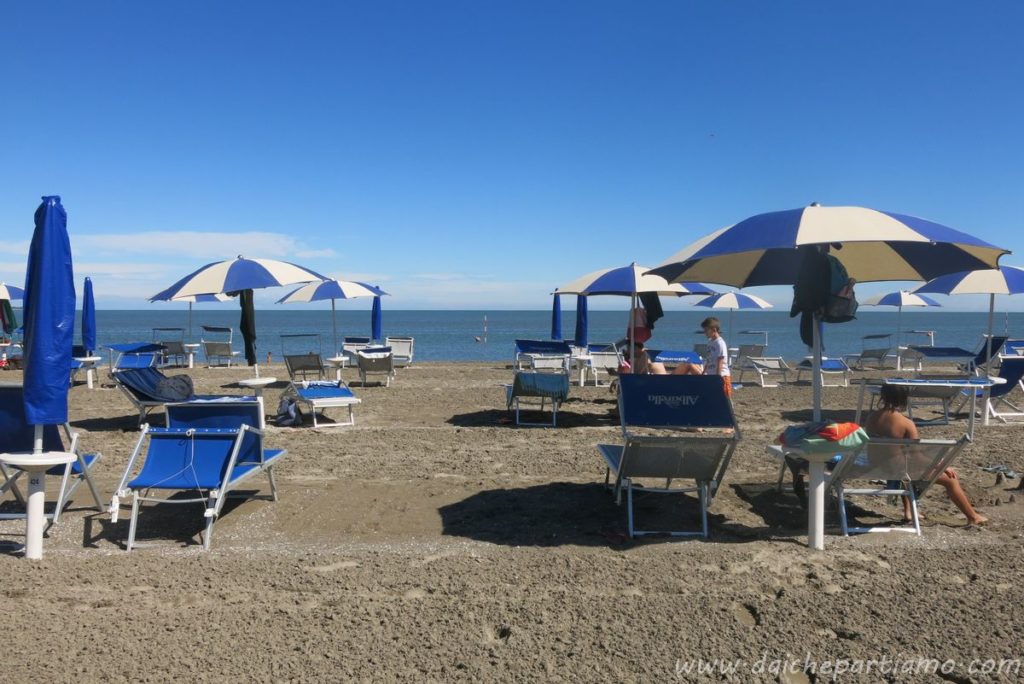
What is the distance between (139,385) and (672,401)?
18.6ft

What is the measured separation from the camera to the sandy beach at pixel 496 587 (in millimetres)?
2871

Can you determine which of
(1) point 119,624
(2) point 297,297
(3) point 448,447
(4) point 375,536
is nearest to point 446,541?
(4) point 375,536

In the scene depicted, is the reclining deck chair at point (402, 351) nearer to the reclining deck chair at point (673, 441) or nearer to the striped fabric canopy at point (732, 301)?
the striped fabric canopy at point (732, 301)

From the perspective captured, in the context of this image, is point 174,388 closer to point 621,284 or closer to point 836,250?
point 621,284

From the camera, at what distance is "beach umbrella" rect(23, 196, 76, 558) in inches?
156

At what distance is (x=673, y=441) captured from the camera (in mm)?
4457

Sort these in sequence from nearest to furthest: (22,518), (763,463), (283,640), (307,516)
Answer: (283,640)
(22,518)
(307,516)
(763,463)

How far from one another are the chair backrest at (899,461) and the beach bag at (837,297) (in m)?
0.87

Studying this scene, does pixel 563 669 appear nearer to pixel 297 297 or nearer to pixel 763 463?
pixel 763 463

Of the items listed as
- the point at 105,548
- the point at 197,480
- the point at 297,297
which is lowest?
the point at 105,548

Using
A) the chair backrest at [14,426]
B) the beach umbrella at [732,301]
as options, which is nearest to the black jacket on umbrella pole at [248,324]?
the beach umbrella at [732,301]

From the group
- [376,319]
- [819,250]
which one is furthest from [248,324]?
[819,250]

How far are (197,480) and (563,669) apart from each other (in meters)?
2.75

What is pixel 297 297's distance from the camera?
15.5 metres
